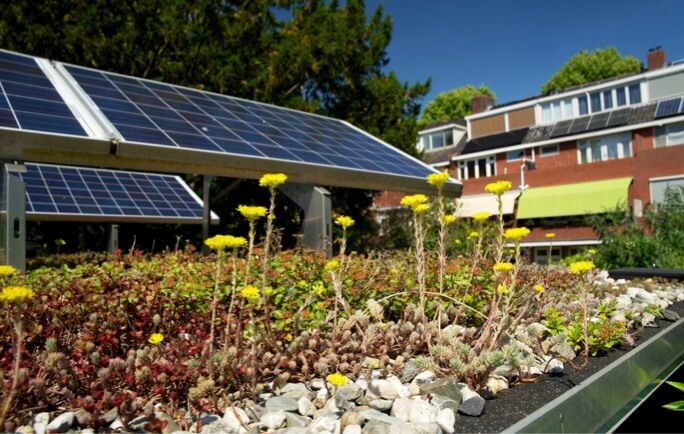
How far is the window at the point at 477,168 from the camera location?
1473 inches

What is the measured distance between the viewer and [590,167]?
98.4ft

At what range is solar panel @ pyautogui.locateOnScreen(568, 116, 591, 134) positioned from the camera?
33.4m

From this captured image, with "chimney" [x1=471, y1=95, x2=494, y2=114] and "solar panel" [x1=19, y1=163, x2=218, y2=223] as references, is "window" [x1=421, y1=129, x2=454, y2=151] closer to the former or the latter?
"chimney" [x1=471, y1=95, x2=494, y2=114]

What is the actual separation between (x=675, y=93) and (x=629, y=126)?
3709 millimetres

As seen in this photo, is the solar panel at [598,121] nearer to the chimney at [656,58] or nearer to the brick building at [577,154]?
the brick building at [577,154]

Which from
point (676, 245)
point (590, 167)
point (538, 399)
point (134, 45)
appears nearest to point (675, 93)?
point (590, 167)

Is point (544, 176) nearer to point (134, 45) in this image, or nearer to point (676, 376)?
point (134, 45)

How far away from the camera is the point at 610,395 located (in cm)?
259

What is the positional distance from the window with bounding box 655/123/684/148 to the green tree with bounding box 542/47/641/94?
20.1 metres

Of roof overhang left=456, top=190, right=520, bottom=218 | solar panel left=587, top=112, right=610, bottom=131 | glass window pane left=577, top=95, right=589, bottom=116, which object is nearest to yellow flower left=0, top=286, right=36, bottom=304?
roof overhang left=456, top=190, right=520, bottom=218

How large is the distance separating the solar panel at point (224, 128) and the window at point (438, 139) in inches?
1327

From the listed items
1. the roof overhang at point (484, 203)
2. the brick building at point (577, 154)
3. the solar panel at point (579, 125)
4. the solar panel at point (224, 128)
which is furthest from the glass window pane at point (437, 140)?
the solar panel at point (224, 128)

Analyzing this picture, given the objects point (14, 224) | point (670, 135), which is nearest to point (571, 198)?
point (670, 135)

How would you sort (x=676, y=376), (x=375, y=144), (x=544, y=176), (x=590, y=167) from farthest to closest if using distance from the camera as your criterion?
(x=544, y=176) → (x=590, y=167) → (x=375, y=144) → (x=676, y=376)
